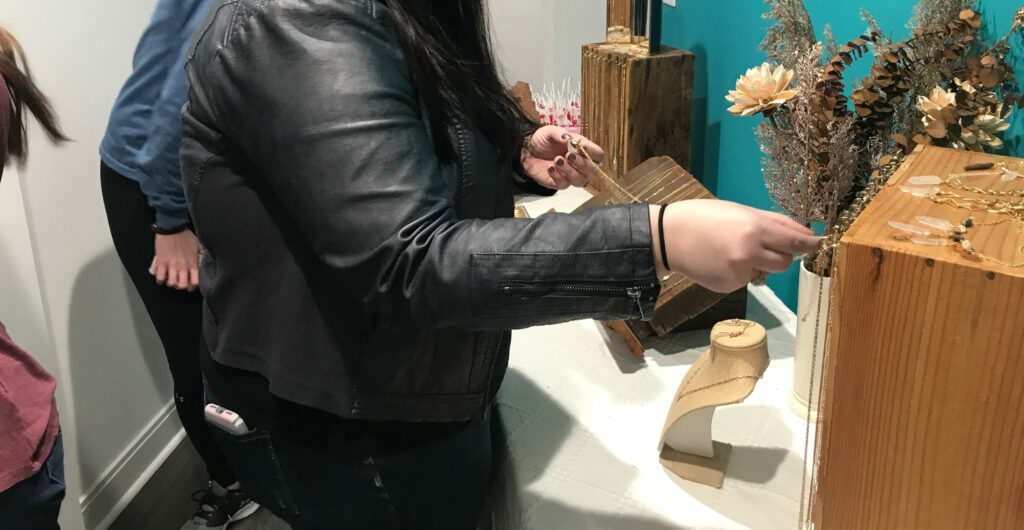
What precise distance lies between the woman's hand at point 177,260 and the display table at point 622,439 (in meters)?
0.59

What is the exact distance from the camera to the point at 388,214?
23.2 inches

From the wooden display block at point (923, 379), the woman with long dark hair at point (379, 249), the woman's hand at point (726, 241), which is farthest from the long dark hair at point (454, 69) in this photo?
the wooden display block at point (923, 379)

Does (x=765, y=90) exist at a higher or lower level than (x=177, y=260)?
higher

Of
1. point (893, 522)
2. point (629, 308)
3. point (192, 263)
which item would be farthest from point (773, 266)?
point (192, 263)

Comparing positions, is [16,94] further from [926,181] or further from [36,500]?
[926,181]

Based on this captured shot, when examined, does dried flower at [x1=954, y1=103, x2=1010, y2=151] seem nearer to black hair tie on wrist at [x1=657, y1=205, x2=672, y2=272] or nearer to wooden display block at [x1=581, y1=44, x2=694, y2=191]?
black hair tie on wrist at [x1=657, y1=205, x2=672, y2=272]

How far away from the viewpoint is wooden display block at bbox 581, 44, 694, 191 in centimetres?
163

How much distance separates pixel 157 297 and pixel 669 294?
0.93 meters

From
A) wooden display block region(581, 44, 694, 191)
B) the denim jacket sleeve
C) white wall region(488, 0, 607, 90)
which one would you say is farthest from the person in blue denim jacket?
white wall region(488, 0, 607, 90)

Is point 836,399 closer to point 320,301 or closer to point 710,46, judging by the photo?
point 320,301

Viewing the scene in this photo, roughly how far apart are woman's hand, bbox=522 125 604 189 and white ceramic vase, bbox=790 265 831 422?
313mm

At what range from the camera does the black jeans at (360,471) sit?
0.83m

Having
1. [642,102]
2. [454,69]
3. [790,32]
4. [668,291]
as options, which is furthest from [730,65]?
[454,69]

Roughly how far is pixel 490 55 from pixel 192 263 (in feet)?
2.73
